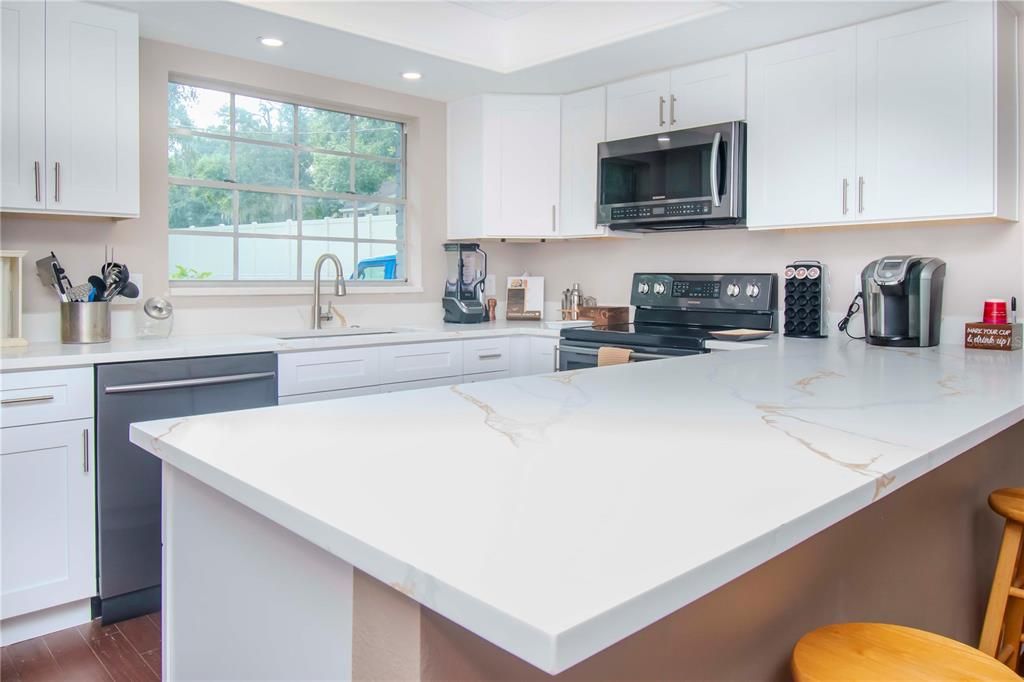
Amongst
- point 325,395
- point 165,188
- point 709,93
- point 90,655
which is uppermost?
point 709,93

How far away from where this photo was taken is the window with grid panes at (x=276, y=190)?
3.43m

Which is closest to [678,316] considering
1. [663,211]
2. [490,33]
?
[663,211]

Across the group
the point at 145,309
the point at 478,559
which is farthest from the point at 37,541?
the point at 478,559

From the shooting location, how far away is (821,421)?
1.30 metres

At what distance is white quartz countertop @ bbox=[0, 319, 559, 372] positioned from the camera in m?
2.42

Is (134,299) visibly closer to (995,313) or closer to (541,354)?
(541,354)

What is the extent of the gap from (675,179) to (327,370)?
1.87 m

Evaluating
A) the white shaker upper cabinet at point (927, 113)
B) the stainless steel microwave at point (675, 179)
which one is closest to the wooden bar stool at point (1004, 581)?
the white shaker upper cabinet at point (927, 113)

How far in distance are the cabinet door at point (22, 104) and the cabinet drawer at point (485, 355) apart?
1873mm

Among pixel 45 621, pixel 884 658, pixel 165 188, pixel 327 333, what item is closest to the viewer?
pixel 884 658

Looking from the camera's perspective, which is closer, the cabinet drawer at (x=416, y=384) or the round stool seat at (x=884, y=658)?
the round stool seat at (x=884, y=658)

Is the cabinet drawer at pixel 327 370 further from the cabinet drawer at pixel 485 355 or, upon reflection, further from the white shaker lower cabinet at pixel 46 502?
the white shaker lower cabinet at pixel 46 502

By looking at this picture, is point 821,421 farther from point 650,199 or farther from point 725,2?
point 650,199

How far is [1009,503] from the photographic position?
1.89m
